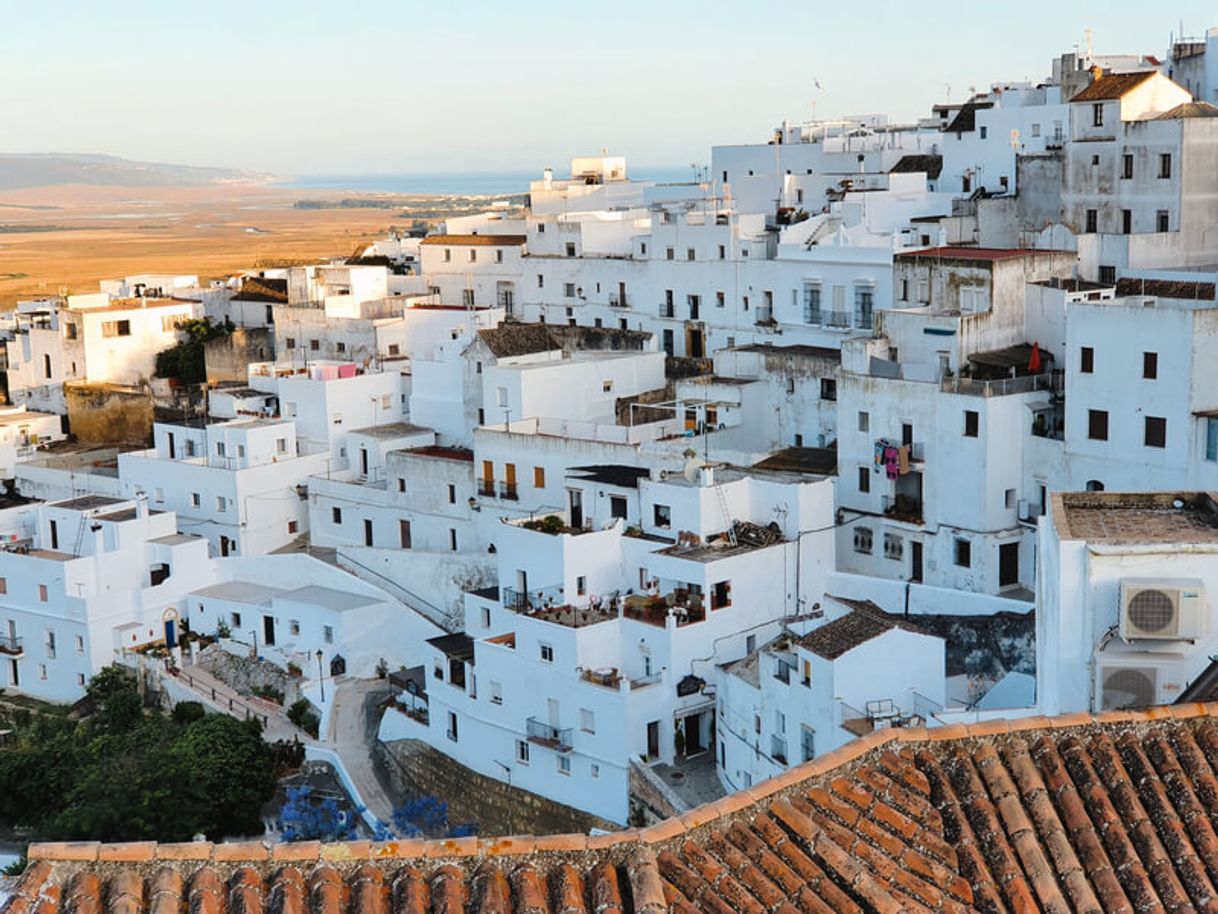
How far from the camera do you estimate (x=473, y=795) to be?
23578 millimetres

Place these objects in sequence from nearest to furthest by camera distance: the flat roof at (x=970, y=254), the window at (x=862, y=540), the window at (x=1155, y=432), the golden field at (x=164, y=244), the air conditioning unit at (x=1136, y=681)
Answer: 1. the air conditioning unit at (x=1136, y=681)
2. the window at (x=1155, y=432)
3. the window at (x=862, y=540)
4. the flat roof at (x=970, y=254)
5. the golden field at (x=164, y=244)

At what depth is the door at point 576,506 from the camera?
26859 mm

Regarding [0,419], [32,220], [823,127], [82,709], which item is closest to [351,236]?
[32,220]

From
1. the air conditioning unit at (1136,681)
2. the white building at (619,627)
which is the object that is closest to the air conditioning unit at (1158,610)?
the air conditioning unit at (1136,681)

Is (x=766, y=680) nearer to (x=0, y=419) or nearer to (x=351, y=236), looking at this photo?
(x=0, y=419)

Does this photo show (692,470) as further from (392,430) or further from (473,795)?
(392,430)

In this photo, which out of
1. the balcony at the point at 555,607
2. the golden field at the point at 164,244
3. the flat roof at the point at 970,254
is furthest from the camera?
the golden field at the point at 164,244

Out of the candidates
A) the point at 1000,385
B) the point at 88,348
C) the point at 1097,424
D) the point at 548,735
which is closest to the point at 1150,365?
the point at 1097,424

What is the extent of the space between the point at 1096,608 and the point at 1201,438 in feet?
38.1

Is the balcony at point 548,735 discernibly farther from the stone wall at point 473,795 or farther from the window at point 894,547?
the window at point 894,547

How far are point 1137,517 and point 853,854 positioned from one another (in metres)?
5.97

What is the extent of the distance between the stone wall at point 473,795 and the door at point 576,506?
173 inches

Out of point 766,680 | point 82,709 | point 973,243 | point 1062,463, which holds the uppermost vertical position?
point 973,243

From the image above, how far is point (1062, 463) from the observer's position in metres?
24.1
